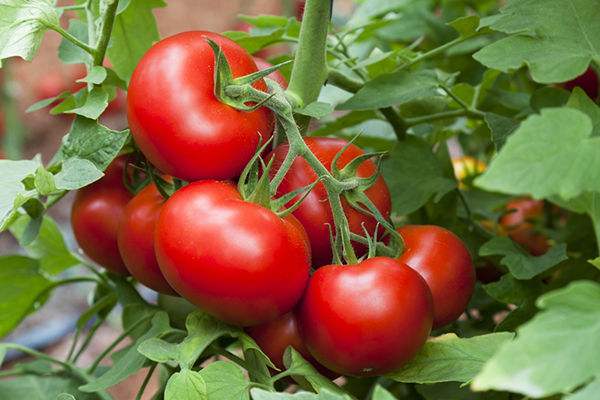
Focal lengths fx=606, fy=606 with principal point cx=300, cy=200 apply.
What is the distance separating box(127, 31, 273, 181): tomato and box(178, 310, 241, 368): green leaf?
79mm

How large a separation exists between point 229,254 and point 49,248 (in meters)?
0.29

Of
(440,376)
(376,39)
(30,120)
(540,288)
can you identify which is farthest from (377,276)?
(30,120)

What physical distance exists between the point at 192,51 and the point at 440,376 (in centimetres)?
21

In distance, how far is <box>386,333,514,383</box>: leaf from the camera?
31 cm

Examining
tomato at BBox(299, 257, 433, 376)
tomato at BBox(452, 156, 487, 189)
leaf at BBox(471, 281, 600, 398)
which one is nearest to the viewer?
leaf at BBox(471, 281, 600, 398)

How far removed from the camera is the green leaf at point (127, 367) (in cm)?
34

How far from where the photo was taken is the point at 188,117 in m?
0.31

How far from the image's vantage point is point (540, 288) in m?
0.41

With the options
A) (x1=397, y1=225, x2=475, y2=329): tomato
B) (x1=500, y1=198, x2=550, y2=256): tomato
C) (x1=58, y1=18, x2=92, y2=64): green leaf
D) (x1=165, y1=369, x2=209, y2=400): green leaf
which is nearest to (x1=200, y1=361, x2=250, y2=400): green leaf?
(x1=165, y1=369, x2=209, y2=400): green leaf

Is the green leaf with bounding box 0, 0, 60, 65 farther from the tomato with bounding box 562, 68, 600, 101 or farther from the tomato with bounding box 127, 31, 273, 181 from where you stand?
the tomato with bounding box 562, 68, 600, 101

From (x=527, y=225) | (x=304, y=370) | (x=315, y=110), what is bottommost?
(x=527, y=225)

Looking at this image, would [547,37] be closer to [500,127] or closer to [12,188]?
[500,127]

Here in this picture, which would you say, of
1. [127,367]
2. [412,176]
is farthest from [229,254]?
[412,176]

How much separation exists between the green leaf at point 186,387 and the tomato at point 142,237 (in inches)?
3.3
